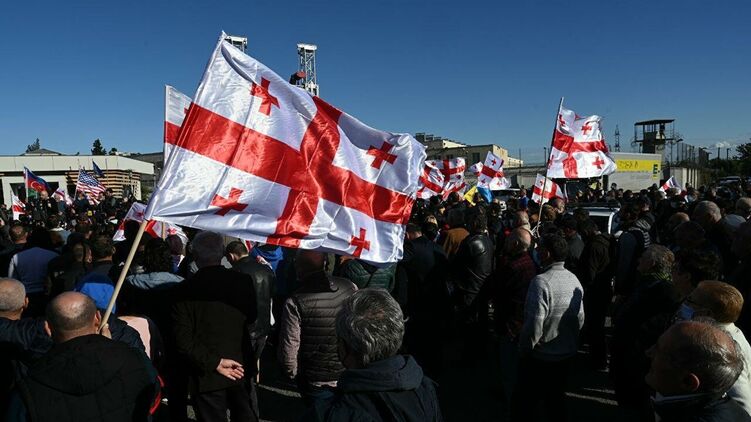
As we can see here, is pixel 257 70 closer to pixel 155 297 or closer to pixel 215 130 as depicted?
pixel 215 130

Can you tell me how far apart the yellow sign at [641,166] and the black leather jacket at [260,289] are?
3691 centimetres

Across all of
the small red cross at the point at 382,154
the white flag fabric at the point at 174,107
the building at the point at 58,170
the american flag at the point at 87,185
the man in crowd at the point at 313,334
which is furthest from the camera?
the building at the point at 58,170

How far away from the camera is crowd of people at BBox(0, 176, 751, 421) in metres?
2.00

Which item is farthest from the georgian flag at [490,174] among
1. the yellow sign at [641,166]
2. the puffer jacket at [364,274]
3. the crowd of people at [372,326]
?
the yellow sign at [641,166]

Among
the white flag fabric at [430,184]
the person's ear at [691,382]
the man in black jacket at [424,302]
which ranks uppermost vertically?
the white flag fabric at [430,184]

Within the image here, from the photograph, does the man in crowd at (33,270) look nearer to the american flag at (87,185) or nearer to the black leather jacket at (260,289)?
the black leather jacket at (260,289)

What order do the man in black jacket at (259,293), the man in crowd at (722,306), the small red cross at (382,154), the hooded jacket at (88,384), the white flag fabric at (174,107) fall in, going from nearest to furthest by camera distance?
the hooded jacket at (88,384) → the man in crowd at (722,306) → the small red cross at (382,154) → the white flag fabric at (174,107) → the man in black jacket at (259,293)

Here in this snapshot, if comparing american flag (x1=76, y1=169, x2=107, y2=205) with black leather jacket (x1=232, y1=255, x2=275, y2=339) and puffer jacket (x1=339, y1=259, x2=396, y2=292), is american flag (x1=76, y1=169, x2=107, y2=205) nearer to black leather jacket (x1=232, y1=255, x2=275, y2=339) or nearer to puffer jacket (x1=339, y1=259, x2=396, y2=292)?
black leather jacket (x1=232, y1=255, x2=275, y2=339)

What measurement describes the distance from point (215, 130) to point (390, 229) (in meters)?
1.54

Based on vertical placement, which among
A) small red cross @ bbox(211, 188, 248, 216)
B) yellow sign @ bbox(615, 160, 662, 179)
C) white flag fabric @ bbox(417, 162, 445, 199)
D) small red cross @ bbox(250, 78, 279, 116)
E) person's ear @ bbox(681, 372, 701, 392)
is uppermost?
yellow sign @ bbox(615, 160, 662, 179)

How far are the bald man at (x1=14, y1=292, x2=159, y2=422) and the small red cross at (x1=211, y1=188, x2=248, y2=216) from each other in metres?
0.94

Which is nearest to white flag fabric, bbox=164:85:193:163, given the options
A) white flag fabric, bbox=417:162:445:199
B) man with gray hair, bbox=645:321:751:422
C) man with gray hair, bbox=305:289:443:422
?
man with gray hair, bbox=305:289:443:422

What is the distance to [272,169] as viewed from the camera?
140 inches

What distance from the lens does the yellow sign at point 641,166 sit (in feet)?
121
